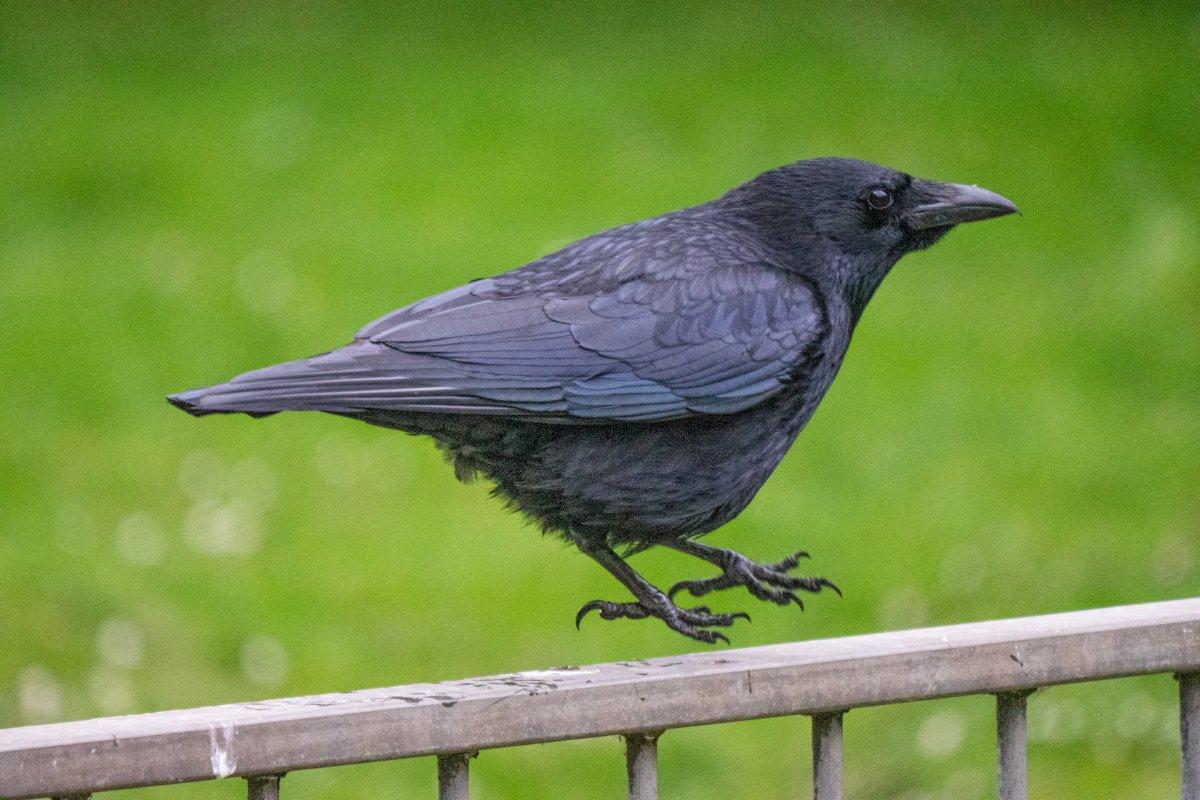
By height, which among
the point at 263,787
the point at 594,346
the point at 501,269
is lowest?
the point at 263,787

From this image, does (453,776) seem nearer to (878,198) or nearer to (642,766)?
(642,766)

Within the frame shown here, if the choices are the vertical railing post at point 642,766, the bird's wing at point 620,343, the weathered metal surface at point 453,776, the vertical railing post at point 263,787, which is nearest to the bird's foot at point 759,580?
the bird's wing at point 620,343

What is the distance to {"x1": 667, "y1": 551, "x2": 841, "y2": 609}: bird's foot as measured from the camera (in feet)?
12.2

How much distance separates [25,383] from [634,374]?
556cm

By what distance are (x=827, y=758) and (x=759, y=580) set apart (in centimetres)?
101

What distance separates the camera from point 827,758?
2.81 m

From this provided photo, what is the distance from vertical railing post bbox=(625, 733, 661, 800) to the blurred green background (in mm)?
3316

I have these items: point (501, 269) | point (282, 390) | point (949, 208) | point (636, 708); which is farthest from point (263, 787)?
point (501, 269)

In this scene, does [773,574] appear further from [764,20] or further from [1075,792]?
[764,20]

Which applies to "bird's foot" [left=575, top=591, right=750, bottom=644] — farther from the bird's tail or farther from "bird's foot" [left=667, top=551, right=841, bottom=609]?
the bird's tail

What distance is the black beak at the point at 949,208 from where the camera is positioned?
3826 millimetres

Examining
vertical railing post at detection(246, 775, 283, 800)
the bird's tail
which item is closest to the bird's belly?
the bird's tail

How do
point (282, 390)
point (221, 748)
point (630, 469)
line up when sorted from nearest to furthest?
1. point (221, 748)
2. point (282, 390)
3. point (630, 469)

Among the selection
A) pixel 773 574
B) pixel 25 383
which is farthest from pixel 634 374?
pixel 25 383
